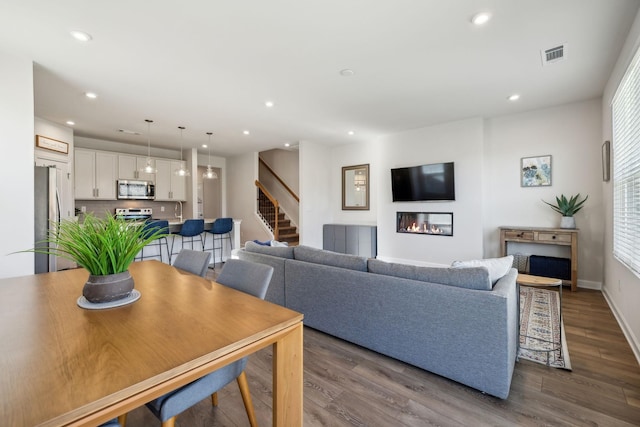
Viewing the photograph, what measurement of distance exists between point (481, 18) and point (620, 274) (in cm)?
287

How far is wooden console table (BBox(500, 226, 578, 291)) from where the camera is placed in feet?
12.9

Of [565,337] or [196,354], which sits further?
[565,337]

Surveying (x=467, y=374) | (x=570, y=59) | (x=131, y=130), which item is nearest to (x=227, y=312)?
(x=467, y=374)

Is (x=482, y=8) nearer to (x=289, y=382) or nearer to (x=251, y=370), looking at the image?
(x=289, y=382)

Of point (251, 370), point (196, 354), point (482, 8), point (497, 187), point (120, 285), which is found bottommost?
point (251, 370)

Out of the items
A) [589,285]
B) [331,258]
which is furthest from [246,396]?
[589,285]

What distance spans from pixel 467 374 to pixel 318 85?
3.25 m

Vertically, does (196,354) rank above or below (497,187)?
below

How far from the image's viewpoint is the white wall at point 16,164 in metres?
2.62

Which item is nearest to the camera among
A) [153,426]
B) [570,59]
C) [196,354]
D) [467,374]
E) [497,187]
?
[196,354]

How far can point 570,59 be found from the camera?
294 cm

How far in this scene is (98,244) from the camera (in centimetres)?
133

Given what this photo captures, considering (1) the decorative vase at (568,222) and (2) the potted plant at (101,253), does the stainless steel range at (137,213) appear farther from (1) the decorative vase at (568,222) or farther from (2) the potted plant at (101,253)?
(1) the decorative vase at (568,222)

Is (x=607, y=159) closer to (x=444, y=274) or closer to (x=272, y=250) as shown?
(x=444, y=274)
